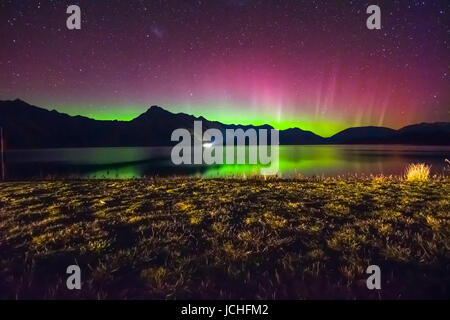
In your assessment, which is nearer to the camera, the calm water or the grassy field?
the grassy field

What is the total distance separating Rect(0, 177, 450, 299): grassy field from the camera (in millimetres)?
3465

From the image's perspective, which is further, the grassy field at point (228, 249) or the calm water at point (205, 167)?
the calm water at point (205, 167)

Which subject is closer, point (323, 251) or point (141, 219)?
point (323, 251)

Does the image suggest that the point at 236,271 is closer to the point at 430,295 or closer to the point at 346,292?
the point at 346,292

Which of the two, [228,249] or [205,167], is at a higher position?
[228,249]

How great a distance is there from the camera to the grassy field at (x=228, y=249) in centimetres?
346

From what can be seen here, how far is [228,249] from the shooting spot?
4.54 m

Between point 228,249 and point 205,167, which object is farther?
point 205,167

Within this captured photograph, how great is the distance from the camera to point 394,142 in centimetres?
19475

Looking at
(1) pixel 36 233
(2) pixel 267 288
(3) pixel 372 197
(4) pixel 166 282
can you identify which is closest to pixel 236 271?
(2) pixel 267 288
